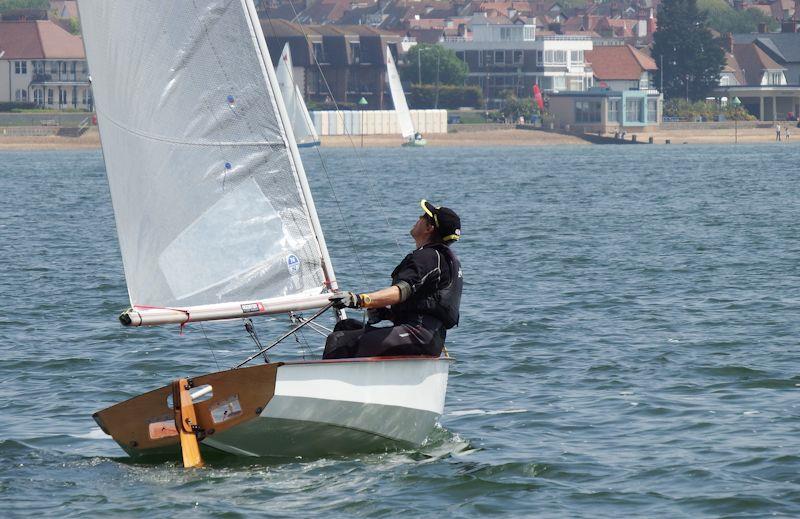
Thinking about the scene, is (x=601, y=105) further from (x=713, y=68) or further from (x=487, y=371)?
(x=487, y=371)

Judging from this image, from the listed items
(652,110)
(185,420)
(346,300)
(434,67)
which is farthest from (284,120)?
(434,67)

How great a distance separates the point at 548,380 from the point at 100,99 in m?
6.51

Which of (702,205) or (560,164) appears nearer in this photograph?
(702,205)

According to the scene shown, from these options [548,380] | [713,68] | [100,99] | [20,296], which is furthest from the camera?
[713,68]

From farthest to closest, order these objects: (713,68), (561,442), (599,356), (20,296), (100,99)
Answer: (713,68) → (20,296) → (599,356) → (561,442) → (100,99)

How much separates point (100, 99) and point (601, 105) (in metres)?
139

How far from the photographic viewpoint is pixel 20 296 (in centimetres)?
2431

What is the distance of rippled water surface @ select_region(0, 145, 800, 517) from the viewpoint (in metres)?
11.1

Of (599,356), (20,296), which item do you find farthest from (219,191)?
(20,296)

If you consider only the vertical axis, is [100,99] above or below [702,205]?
above

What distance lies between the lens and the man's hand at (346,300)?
10.9m

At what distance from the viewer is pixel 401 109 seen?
129 m

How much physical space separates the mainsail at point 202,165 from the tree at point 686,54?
526 ft

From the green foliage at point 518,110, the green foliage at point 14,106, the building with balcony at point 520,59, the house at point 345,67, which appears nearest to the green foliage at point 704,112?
the building with balcony at point 520,59
